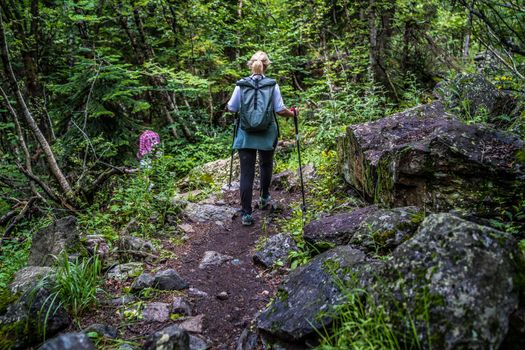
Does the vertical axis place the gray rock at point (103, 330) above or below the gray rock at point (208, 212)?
above

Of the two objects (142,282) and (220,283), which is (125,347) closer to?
(142,282)

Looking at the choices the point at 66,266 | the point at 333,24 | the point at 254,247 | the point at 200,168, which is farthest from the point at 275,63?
the point at 66,266

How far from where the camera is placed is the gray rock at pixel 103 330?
299 cm

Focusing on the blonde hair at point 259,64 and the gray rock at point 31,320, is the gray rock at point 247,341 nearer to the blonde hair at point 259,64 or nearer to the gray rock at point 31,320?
the gray rock at point 31,320

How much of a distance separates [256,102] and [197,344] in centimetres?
350

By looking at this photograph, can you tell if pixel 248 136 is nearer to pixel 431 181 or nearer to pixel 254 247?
pixel 254 247

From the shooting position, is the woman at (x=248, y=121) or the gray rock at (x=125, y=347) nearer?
the gray rock at (x=125, y=347)

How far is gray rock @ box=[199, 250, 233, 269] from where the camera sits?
15.2 ft

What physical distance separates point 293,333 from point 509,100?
5.66m

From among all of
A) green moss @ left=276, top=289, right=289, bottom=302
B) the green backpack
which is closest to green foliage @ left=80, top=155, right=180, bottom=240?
the green backpack

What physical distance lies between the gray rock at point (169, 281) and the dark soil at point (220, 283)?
9 cm

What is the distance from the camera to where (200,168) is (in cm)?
948

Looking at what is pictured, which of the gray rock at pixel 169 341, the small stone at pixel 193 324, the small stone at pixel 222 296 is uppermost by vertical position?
→ the gray rock at pixel 169 341

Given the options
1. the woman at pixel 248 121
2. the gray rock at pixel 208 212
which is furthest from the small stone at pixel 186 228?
the woman at pixel 248 121
